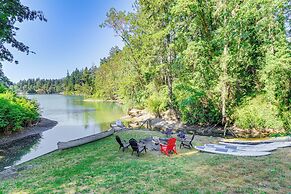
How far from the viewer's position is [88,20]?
98.0 feet

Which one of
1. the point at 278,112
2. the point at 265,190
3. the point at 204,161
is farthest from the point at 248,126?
the point at 265,190

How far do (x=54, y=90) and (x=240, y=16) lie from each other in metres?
133

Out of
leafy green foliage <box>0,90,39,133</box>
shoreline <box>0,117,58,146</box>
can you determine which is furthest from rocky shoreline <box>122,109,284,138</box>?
leafy green foliage <box>0,90,39,133</box>

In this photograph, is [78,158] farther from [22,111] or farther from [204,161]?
[22,111]

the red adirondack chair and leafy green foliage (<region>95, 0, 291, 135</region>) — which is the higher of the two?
leafy green foliage (<region>95, 0, 291, 135</region>)

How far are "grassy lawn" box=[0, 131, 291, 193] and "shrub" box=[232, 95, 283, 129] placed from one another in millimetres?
7283

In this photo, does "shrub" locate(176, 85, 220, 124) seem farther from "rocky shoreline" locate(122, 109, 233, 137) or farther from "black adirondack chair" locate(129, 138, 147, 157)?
"black adirondack chair" locate(129, 138, 147, 157)

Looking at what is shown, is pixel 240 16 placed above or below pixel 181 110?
above

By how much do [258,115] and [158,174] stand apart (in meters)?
12.6

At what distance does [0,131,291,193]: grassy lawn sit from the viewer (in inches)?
272

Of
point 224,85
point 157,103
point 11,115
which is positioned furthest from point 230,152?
point 11,115

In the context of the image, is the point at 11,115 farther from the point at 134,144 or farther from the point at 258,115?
the point at 258,115

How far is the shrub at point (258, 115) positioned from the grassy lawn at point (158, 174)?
7.28 meters

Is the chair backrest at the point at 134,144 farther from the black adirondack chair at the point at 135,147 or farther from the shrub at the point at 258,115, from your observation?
the shrub at the point at 258,115
